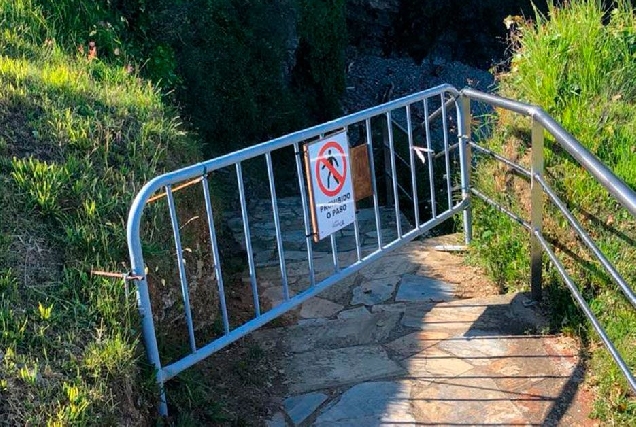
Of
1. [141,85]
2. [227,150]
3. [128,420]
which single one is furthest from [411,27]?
[128,420]

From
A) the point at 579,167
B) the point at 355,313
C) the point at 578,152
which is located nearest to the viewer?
the point at 578,152

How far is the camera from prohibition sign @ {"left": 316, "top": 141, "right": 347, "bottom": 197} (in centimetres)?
380

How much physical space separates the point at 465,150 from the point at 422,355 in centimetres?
161

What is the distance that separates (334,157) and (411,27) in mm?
17171

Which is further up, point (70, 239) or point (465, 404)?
point (70, 239)

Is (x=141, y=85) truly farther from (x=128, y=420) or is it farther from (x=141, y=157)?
(x=128, y=420)

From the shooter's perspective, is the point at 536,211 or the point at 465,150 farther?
the point at 465,150

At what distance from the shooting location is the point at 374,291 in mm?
4977

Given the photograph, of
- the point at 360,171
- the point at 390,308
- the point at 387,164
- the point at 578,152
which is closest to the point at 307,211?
the point at 360,171

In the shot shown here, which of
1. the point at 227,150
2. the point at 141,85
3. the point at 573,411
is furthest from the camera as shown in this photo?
the point at 227,150

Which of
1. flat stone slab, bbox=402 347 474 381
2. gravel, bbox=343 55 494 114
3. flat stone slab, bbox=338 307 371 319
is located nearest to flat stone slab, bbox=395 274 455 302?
flat stone slab, bbox=338 307 371 319

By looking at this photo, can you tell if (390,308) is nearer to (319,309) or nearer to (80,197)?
(319,309)

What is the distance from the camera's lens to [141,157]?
393 centimetres

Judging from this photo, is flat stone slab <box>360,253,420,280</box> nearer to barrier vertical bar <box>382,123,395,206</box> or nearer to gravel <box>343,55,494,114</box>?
barrier vertical bar <box>382,123,395,206</box>
